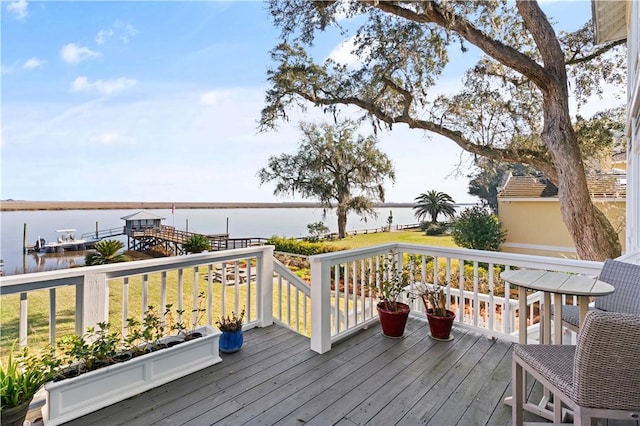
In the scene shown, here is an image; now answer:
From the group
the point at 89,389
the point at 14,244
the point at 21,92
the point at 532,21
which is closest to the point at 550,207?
the point at 532,21

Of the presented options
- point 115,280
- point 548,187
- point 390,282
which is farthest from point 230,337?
point 548,187

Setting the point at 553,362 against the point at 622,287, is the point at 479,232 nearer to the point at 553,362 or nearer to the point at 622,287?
the point at 622,287

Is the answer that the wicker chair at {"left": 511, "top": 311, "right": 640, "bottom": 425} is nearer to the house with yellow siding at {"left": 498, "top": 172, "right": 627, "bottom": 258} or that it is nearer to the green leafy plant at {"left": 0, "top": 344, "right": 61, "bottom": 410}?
the green leafy plant at {"left": 0, "top": 344, "right": 61, "bottom": 410}

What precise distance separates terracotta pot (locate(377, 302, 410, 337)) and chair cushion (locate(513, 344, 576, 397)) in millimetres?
1559

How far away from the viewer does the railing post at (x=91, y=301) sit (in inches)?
93.1

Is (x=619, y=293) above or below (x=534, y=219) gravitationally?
below

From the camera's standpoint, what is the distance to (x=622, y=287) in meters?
2.19

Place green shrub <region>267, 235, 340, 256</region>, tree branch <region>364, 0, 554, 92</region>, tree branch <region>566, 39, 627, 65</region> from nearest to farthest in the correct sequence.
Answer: tree branch <region>364, 0, 554, 92</region>, tree branch <region>566, 39, 627, 65</region>, green shrub <region>267, 235, 340, 256</region>

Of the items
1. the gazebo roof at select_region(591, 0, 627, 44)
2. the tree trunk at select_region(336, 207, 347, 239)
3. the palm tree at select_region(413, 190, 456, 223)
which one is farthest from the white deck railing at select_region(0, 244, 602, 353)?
the palm tree at select_region(413, 190, 456, 223)

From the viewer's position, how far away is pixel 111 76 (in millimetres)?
7023

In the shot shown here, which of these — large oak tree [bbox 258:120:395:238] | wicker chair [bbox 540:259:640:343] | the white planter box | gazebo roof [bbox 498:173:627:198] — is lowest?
the white planter box

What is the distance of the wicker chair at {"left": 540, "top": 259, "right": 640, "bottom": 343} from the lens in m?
2.11

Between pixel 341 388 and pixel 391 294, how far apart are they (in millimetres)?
1338

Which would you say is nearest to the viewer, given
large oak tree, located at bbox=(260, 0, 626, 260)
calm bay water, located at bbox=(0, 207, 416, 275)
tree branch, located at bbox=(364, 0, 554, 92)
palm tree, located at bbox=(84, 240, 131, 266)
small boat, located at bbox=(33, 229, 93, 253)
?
palm tree, located at bbox=(84, 240, 131, 266)
